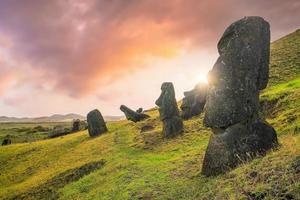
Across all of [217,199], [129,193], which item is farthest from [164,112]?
[217,199]

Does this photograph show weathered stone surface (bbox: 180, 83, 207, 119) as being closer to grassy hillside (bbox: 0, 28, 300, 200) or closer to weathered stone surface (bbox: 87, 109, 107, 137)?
grassy hillside (bbox: 0, 28, 300, 200)

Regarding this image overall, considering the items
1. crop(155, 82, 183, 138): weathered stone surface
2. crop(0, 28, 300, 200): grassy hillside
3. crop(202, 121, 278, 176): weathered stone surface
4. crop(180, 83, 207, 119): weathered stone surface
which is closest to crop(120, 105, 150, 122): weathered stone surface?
crop(0, 28, 300, 200): grassy hillside

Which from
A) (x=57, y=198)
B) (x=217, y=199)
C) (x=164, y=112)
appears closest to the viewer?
(x=217, y=199)

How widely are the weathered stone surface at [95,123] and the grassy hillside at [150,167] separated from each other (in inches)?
69.7

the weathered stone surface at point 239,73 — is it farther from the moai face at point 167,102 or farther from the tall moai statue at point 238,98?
the moai face at point 167,102

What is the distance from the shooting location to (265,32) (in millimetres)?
19547

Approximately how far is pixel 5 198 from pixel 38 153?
14.8 meters

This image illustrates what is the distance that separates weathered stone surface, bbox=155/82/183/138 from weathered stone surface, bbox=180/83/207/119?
15.2ft

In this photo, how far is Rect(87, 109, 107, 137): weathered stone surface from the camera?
155 feet

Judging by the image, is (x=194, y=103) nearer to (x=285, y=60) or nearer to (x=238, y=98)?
(x=285, y=60)

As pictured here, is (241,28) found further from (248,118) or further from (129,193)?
(129,193)

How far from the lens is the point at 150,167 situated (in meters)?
25.2

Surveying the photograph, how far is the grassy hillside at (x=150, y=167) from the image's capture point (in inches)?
525

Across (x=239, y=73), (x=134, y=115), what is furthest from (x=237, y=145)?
(x=134, y=115)
